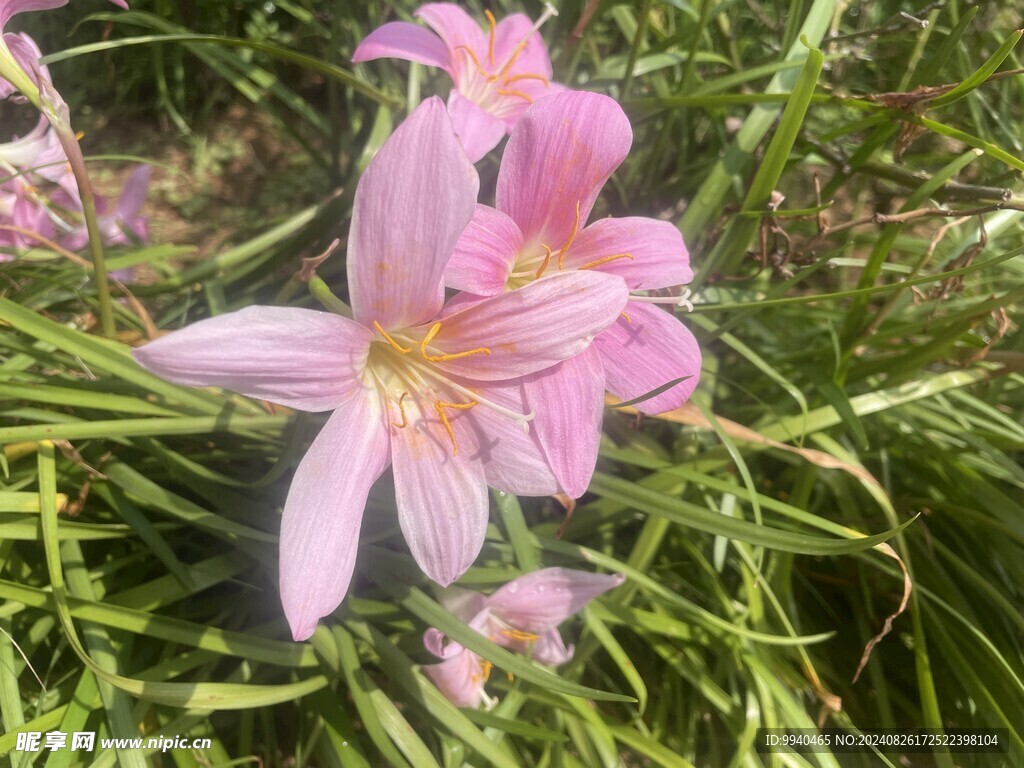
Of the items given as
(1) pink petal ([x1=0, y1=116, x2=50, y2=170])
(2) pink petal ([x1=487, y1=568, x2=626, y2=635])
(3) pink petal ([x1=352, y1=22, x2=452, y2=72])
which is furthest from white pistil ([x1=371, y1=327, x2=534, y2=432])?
(1) pink petal ([x1=0, y1=116, x2=50, y2=170])

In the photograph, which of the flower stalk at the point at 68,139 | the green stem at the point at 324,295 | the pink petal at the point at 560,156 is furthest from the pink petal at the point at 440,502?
the flower stalk at the point at 68,139

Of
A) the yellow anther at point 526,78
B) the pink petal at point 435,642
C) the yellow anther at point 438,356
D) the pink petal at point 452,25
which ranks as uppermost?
the pink petal at point 452,25

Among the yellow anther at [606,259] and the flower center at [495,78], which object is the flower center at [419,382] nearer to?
the yellow anther at [606,259]

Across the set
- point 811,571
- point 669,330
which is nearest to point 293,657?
point 669,330

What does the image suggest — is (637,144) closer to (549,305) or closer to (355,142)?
(355,142)

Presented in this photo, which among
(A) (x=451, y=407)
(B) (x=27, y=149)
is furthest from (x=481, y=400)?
(B) (x=27, y=149)

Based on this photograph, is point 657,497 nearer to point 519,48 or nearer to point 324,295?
point 324,295

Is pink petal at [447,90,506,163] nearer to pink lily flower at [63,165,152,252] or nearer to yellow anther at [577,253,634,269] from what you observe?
yellow anther at [577,253,634,269]
